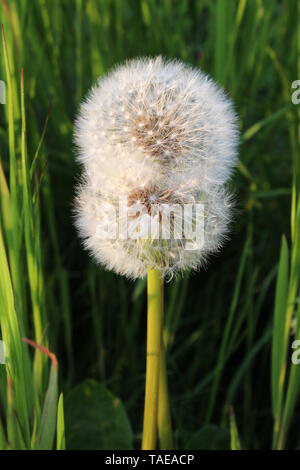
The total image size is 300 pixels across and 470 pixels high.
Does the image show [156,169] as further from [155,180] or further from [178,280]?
[178,280]

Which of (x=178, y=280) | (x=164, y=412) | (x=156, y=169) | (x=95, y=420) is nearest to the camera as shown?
(x=156, y=169)

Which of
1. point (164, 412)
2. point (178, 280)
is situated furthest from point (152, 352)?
point (178, 280)

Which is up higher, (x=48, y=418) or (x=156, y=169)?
(x=156, y=169)

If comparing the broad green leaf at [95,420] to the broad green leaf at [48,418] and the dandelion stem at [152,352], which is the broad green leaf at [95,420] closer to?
the dandelion stem at [152,352]

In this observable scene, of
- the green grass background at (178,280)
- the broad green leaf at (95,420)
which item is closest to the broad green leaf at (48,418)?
the green grass background at (178,280)
